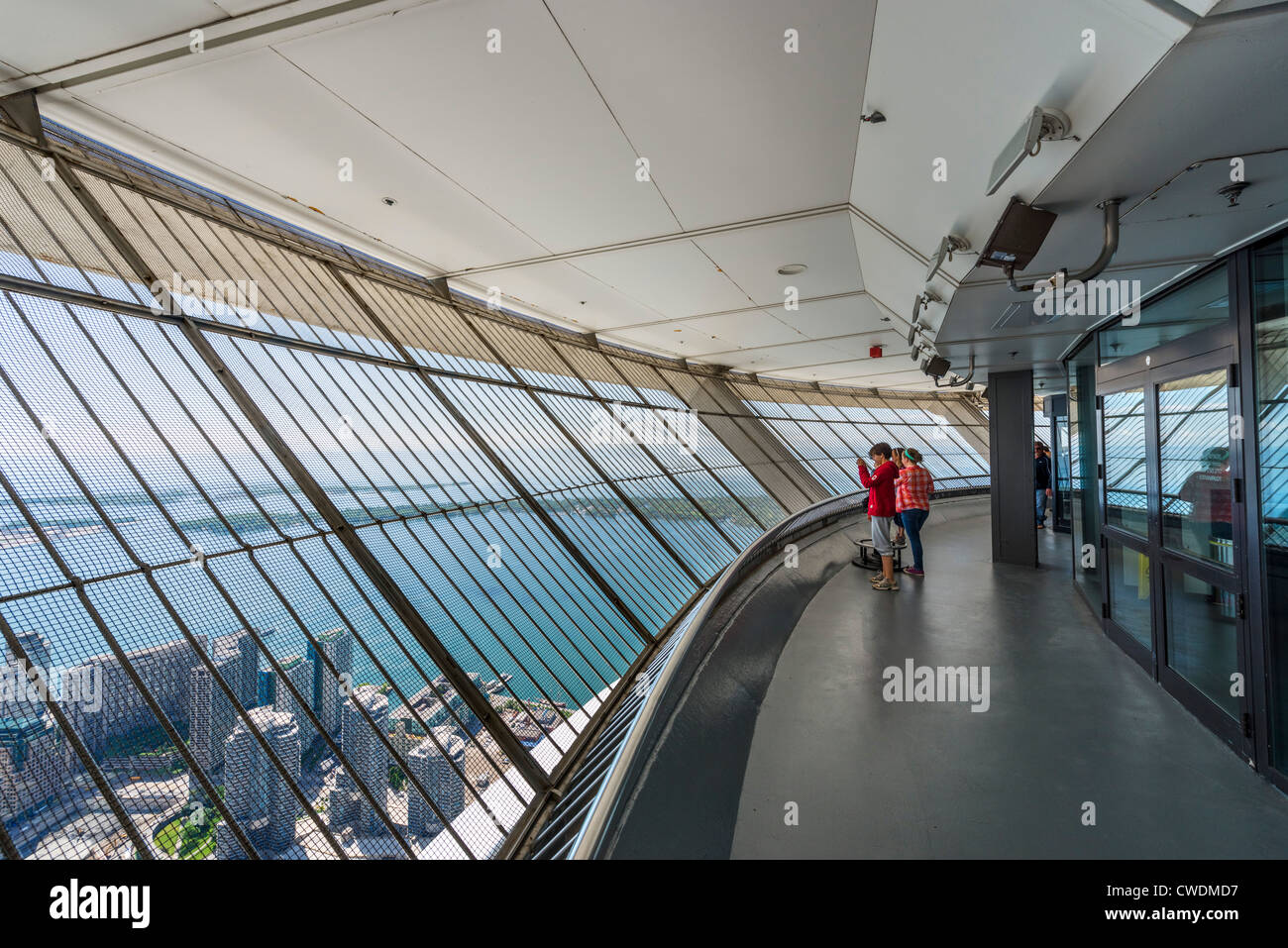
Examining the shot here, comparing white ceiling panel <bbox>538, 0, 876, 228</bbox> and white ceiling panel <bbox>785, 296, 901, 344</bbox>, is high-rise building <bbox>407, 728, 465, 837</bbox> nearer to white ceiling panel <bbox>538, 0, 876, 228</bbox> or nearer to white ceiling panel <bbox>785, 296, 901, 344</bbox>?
white ceiling panel <bbox>538, 0, 876, 228</bbox>

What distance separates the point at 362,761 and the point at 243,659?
3.04ft

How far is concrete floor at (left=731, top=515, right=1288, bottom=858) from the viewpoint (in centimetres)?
314

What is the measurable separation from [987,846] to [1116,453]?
5.27 m

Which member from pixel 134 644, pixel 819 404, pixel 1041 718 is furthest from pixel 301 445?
pixel 819 404

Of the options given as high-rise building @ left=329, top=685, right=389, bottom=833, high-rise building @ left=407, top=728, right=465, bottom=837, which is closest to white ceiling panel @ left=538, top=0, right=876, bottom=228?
high-rise building @ left=329, top=685, right=389, bottom=833

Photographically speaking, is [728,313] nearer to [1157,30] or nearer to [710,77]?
[710,77]

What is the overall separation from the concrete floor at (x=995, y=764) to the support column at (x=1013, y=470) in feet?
13.4

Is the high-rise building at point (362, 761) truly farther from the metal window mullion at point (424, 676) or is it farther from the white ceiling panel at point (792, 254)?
the white ceiling panel at point (792, 254)

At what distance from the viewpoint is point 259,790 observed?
2.94 metres

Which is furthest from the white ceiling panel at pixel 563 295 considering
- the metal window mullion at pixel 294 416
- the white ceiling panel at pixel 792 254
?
the metal window mullion at pixel 294 416

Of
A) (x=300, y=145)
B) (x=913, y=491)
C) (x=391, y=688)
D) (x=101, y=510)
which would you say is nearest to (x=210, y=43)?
(x=300, y=145)

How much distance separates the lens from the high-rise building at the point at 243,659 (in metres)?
3.16

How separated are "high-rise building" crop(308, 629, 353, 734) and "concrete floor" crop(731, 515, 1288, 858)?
2518 millimetres
